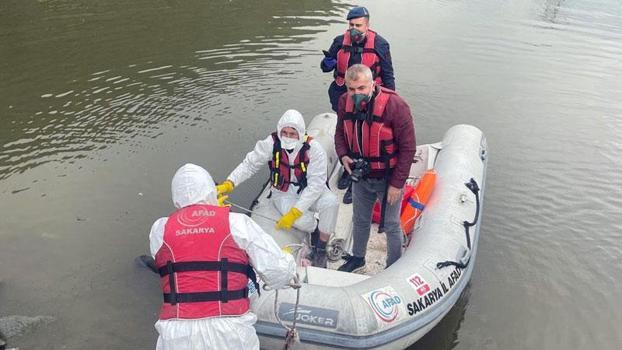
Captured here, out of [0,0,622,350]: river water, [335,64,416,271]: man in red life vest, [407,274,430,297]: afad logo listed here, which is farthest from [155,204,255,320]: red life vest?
Answer: [0,0,622,350]: river water

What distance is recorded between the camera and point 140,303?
14.1ft

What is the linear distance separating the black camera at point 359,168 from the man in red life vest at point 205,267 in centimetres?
123

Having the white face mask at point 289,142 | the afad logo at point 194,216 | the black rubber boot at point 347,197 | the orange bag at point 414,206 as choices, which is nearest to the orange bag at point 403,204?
the orange bag at point 414,206

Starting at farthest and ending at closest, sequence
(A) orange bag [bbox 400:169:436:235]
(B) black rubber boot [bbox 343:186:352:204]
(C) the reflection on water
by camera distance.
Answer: (C) the reflection on water
(B) black rubber boot [bbox 343:186:352:204]
(A) orange bag [bbox 400:169:436:235]

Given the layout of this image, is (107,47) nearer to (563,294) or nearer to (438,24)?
(438,24)

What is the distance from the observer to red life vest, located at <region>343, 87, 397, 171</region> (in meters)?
3.36

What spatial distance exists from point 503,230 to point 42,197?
196 inches

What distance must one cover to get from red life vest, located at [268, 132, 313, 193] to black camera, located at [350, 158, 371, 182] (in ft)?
1.95

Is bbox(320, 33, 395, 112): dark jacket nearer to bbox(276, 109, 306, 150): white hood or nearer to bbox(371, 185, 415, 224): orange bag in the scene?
bbox(371, 185, 415, 224): orange bag

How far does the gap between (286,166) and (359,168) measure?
0.81 metres

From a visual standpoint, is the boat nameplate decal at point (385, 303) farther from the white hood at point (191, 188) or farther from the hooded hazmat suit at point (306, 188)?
the white hood at point (191, 188)

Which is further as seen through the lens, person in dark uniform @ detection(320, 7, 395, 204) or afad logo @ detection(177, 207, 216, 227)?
person in dark uniform @ detection(320, 7, 395, 204)

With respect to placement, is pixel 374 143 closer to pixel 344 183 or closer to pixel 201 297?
pixel 201 297

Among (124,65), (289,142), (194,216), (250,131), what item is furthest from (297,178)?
(124,65)
